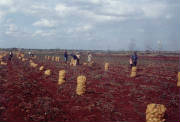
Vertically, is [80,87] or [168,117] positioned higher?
[80,87]

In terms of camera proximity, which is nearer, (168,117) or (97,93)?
(168,117)

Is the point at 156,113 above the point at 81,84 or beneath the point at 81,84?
beneath

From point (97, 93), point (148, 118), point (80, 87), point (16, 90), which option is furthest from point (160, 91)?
point (16, 90)

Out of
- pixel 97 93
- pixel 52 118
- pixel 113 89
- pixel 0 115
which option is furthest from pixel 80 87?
pixel 0 115

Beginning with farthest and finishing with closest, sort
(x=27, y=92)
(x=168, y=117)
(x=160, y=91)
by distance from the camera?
(x=160, y=91) → (x=27, y=92) → (x=168, y=117)

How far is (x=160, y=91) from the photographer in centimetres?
1476

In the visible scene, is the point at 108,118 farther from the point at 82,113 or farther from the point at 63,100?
the point at 63,100

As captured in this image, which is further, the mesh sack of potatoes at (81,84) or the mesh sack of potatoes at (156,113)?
the mesh sack of potatoes at (81,84)

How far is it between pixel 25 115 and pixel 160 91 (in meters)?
9.65

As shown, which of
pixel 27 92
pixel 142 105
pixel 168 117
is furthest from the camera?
pixel 27 92

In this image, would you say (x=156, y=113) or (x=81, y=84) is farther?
(x=81, y=84)

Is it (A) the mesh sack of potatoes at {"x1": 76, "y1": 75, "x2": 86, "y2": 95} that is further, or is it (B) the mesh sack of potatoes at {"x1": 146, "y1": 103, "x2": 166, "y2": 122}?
(A) the mesh sack of potatoes at {"x1": 76, "y1": 75, "x2": 86, "y2": 95}

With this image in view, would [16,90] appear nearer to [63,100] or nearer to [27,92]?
[27,92]

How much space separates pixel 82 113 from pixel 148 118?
9.95 feet
